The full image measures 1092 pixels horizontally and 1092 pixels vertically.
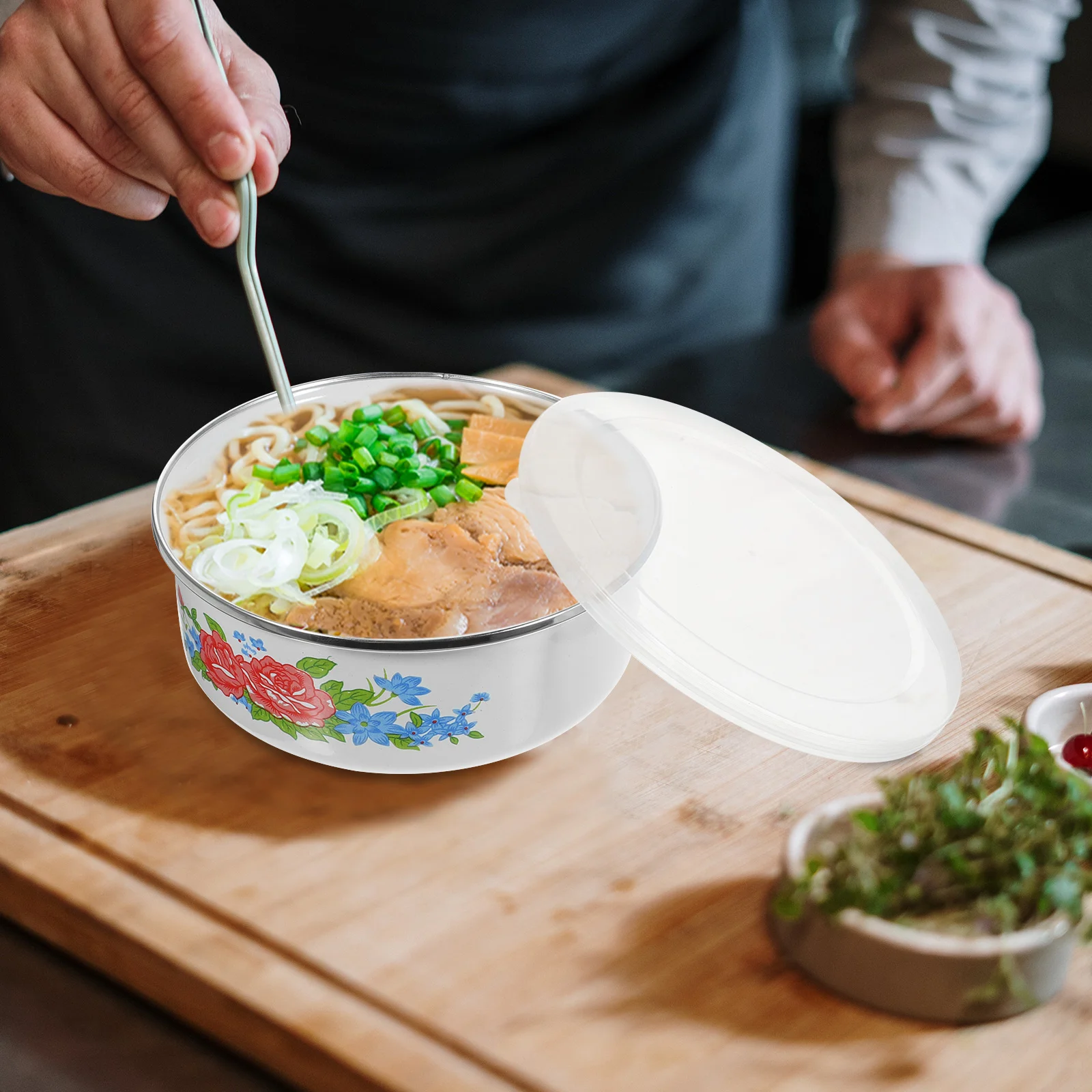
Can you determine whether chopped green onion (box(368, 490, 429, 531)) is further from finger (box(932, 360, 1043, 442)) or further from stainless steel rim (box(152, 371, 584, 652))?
finger (box(932, 360, 1043, 442))

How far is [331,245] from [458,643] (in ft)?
4.05

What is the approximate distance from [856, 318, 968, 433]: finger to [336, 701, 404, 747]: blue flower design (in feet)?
3.64

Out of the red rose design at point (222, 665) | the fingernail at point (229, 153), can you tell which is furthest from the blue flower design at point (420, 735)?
the fingernail at point (229, 153)

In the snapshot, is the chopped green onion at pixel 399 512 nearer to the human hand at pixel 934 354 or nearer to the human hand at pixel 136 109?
the human hand at pixel 136 109

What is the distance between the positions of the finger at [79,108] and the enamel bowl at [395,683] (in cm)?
34

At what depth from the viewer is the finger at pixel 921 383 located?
71.6 inches

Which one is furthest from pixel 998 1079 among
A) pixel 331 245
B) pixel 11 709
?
pixel 331 245

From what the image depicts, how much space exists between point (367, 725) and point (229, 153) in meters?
0.52

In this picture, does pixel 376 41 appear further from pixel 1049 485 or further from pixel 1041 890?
pixel 1041 890

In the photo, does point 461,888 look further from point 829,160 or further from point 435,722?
point 829,160

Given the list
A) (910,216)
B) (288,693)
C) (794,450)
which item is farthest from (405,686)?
(910,216)

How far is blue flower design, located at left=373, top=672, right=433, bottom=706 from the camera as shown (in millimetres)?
983

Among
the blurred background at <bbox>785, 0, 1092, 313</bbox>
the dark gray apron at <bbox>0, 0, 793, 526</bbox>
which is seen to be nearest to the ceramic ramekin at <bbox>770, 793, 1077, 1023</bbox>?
the dark gray apron at <bbox>0, 0, 793, 526</bbox>

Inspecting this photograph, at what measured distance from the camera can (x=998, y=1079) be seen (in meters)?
0.82
